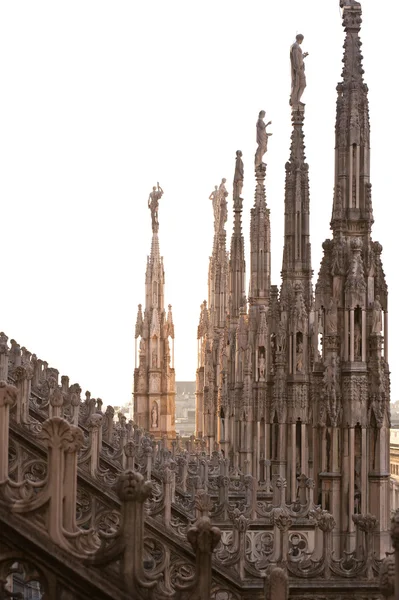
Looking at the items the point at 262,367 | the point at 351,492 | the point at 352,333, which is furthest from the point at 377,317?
the point at 262,367

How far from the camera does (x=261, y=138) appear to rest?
1225 inches

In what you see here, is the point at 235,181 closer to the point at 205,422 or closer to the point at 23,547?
the point at 205,422

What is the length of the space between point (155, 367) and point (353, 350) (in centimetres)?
3470

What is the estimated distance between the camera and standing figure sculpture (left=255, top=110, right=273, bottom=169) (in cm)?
3114

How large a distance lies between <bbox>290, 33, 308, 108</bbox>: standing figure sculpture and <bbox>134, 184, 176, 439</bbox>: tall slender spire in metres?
26.2

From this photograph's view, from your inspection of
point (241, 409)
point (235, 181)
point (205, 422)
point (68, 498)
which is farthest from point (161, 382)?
point (68, 498)

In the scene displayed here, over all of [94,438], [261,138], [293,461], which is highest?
[261,138]

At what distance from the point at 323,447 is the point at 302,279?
8017mm

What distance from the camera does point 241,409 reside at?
2950 centimetres

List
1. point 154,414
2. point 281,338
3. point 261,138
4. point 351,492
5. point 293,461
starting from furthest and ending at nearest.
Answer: point 154,414
point 261,138
point 281,338
point 293,461
point 351,492

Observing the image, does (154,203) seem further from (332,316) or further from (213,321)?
(332,316)

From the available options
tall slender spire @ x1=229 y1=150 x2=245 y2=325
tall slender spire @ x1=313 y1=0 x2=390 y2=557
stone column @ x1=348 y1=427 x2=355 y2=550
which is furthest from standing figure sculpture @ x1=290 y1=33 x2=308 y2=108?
tall slender spire @ x1=229 y1=150 x2=245 y2=325

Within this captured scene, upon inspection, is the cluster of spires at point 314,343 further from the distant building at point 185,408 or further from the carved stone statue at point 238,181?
the distant building at point 185,408

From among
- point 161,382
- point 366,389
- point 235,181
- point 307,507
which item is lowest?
point 307,507
